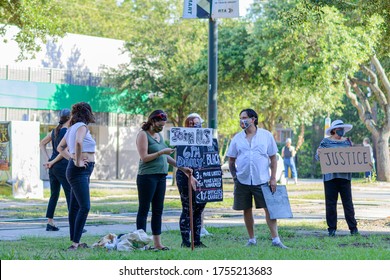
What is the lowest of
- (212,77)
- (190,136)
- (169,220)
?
(169,220)

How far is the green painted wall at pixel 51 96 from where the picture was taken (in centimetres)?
3994

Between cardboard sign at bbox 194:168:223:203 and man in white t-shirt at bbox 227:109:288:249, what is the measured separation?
0.25 meters

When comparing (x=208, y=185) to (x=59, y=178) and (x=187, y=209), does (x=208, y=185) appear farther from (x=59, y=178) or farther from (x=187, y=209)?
(x=59, y=178)

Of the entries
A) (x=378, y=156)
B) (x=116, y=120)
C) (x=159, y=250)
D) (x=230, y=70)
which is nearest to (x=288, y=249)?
(x=159, y=250)

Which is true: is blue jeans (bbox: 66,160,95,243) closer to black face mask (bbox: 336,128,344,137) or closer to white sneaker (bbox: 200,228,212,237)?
white sneaker (bbox: 200,228,212,237)

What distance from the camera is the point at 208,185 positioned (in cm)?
1227

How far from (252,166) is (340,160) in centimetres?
277

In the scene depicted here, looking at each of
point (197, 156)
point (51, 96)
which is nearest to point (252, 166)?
point (197, 156)

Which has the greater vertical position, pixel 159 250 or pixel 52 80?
pixel 52 80

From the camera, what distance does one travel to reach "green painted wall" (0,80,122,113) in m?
39.9

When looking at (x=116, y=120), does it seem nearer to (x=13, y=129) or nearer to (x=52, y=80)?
(x=52, y=80)

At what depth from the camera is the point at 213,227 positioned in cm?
1552

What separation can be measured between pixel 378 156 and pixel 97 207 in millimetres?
22247

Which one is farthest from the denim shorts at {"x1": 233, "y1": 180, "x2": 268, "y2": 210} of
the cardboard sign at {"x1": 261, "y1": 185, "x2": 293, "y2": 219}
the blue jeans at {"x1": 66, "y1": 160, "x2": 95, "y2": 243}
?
the blue jeans at {"x1": 66, "y1": 160, "x2": 95, "y2": 243}
